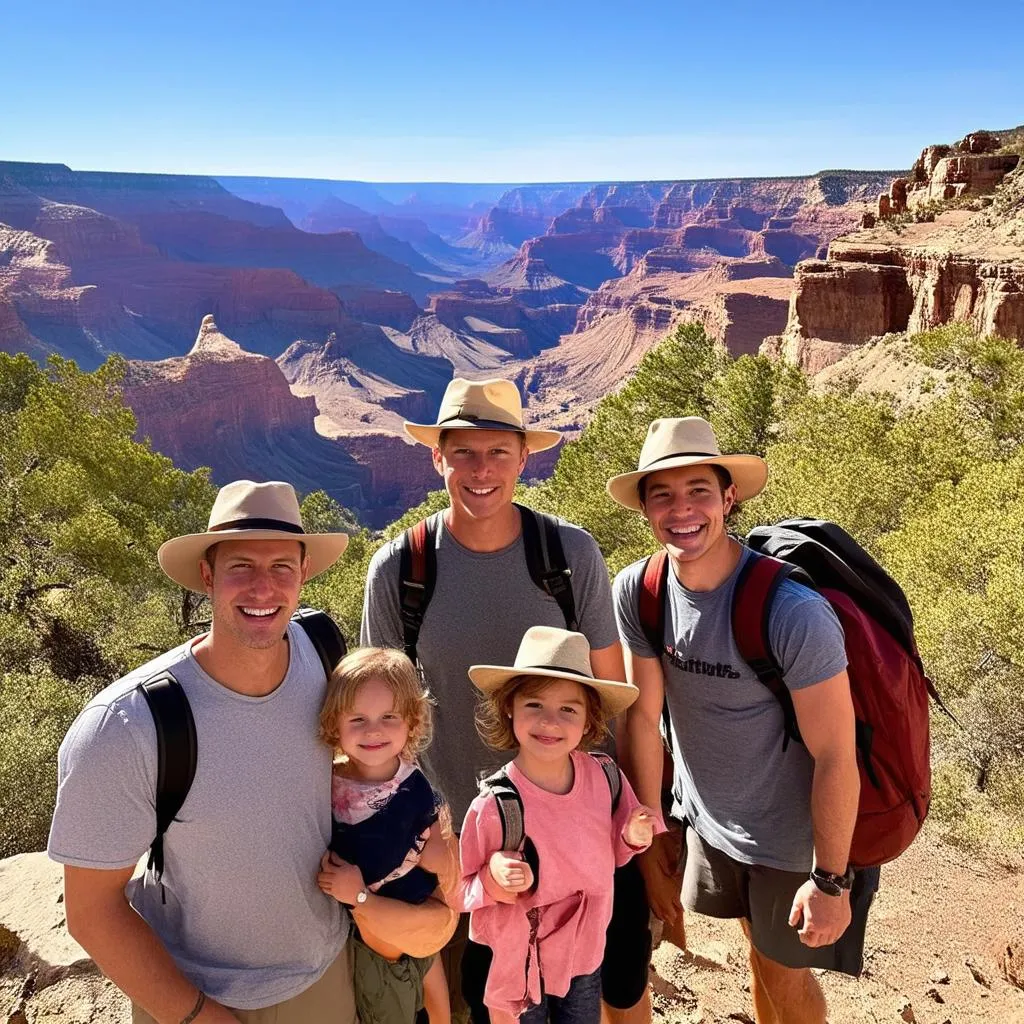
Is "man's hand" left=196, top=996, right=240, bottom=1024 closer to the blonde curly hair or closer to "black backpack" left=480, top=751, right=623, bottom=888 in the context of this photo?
the blonde curly hair

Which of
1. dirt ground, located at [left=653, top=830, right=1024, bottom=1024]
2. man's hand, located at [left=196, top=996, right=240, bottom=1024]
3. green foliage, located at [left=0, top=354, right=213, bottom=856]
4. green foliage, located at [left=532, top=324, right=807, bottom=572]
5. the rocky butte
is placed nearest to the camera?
man's hand, located at [left=196, top=996, right=240, bottom=1024]

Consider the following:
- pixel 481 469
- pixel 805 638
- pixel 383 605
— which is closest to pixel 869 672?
pixel 805 638

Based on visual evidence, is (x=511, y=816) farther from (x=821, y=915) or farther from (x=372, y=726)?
(x=821, y=915)

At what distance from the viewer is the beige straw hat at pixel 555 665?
2863mm

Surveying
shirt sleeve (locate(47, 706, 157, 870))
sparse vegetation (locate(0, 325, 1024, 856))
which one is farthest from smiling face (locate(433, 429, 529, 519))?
sparse vegetation (locate(0, 325, 1024, 856))

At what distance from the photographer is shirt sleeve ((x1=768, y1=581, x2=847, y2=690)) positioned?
2793 mm

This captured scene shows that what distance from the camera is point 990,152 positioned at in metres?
42.3

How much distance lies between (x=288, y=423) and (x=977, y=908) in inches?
2817

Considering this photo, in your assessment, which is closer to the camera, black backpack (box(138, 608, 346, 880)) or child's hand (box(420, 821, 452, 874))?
black backpack (box(138, 608, 346, 880))

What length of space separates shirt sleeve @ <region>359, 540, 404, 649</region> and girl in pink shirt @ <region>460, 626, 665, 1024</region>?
556mm

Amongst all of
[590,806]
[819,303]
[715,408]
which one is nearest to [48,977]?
[590,806]

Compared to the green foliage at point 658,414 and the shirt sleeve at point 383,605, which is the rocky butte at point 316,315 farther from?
the shirt sleeve at point 383,605

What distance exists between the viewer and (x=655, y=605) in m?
3.20

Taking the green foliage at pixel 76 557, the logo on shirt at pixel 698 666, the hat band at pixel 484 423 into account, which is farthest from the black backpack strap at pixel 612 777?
the green foliage at pixel 76 557
